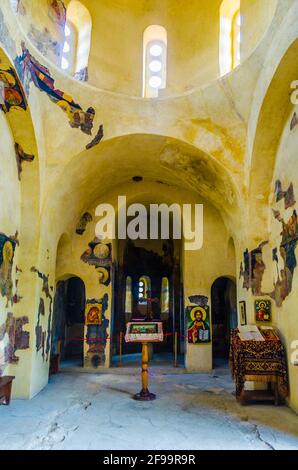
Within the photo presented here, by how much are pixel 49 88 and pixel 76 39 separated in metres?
3.02

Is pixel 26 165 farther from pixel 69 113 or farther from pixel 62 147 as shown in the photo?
pixel 69 113

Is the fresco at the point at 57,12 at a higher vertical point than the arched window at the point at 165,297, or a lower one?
higher

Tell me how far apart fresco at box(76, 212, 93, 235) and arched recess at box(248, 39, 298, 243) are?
5.84 m

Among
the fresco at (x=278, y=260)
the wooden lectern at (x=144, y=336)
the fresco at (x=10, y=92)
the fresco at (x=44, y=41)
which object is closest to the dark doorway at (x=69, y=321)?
the wooden lectern at (x=144, y=336)

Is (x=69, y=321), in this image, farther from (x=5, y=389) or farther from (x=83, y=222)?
(x=5, y=389)

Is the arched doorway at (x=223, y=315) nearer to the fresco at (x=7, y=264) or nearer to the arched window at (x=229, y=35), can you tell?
the arched window at (x=229, y=35)

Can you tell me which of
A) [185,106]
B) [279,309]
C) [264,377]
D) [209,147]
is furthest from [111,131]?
[264,377]

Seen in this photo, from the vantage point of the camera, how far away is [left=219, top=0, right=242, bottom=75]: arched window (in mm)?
9711

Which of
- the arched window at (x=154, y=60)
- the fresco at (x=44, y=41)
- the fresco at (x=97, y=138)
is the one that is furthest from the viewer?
→ the arched window at (x=154, y=60)

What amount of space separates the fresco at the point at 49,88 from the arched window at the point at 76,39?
156cm

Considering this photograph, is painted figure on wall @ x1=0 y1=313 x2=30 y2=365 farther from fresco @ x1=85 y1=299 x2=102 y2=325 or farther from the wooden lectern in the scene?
fresco @ x1=85 y1=299 x2=102 y2=325

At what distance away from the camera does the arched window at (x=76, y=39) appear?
984 centimetres

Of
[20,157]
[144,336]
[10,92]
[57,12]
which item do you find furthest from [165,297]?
[57,12]
